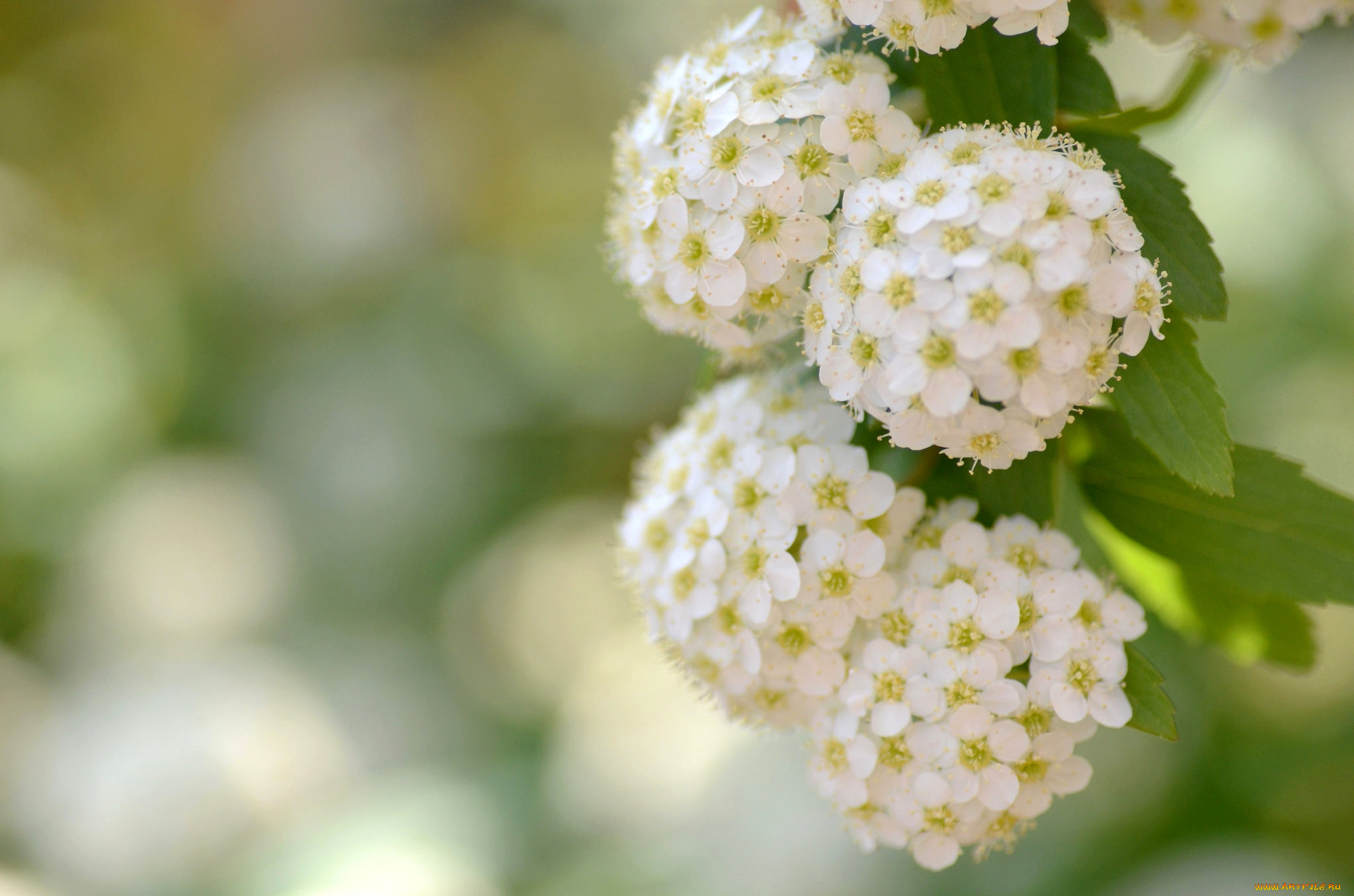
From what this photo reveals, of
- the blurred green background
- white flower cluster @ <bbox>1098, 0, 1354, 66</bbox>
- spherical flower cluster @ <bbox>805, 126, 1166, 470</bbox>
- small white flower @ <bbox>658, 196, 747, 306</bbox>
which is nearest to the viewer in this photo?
spherical flower cluster @ <bbox>805, 126, 1166, 470</bbox>

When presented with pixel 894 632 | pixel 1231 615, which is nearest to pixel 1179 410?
pixel 894 632

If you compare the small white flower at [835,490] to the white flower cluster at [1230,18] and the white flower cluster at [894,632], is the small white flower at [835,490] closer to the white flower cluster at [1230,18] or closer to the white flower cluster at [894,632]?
the white flower cluster at [894,632]

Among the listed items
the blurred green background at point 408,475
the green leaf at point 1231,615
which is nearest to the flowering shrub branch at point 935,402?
the green leaf at point 1231,615

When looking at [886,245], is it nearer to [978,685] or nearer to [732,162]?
[732,162]

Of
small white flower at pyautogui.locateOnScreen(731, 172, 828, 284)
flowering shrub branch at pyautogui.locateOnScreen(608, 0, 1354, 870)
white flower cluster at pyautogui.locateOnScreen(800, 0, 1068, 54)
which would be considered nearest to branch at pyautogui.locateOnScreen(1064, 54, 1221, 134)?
flowering shrub branch at pyautogui.locateOnScreen(608, 0, 1354, 870)

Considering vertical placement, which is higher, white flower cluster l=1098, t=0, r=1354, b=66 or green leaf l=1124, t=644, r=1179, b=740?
white flower cluster l=1098, t=0, r=1354, b=66

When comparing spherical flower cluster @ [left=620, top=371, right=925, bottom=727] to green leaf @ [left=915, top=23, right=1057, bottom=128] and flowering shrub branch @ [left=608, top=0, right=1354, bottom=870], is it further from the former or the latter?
green leaf @ [left=915, top=23, right=1057, bottom=128]
